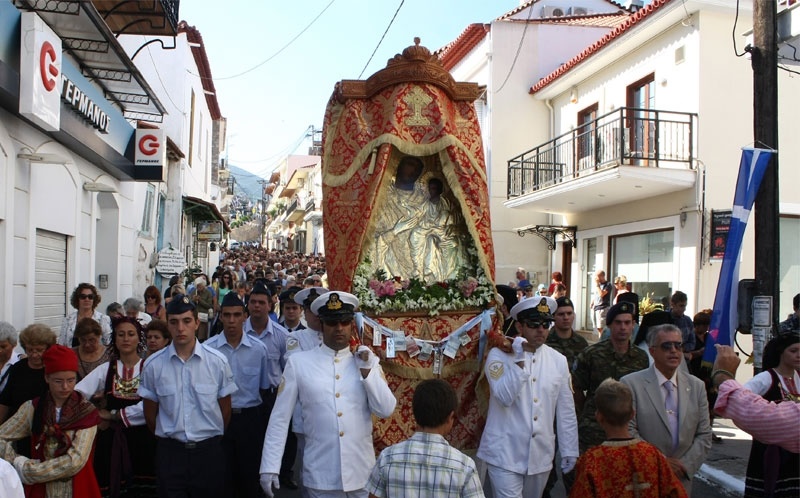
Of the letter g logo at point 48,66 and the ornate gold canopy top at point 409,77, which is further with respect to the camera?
the letter g logo at point 48,66

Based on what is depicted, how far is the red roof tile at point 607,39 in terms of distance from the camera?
13241 mm

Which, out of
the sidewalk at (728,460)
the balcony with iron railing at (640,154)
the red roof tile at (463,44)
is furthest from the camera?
the red roof tile at (463,44)

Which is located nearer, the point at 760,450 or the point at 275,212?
the point at 760,450

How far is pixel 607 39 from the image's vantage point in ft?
48.8

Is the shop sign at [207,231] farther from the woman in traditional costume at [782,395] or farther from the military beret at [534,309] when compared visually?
the woman in traditional costume at [782,395]

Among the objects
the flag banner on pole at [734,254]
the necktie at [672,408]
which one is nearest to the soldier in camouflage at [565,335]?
the flag banner on pole at [734,254]

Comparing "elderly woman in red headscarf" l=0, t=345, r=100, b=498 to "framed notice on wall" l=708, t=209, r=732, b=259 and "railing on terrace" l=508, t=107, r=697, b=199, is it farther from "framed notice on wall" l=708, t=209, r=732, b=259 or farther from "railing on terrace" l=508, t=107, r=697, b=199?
"framed notice on wall" l=708, t=209, r=732, b=259

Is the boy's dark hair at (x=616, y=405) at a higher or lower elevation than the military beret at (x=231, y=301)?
lower

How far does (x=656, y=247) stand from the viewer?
557 inches

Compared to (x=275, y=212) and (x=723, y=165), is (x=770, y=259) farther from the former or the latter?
(x=275, y=212)

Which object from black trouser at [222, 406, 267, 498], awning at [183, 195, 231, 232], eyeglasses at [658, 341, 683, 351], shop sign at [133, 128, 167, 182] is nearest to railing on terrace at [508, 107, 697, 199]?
shop sign at [133, 128, 167, 182]

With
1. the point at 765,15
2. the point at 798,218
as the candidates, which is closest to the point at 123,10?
the point at 765,15

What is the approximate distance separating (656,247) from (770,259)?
8072 millimetres

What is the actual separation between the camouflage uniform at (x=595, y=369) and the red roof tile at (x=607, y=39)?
989 cm
